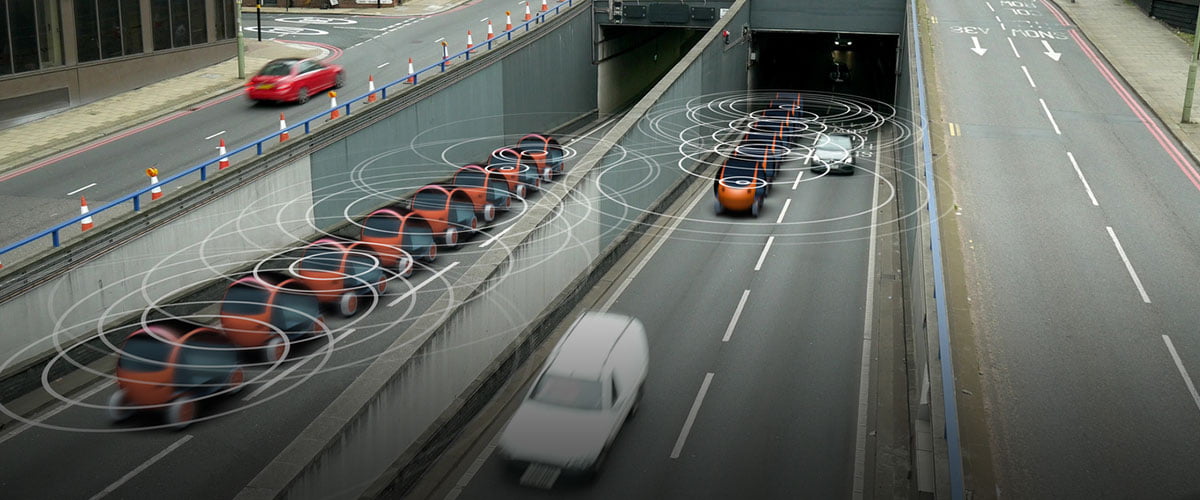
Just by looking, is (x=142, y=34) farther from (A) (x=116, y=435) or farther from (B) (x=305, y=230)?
(A) (x=116, y=435)

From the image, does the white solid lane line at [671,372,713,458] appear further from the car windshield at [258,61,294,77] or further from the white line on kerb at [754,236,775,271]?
the car windshield at [258,61,294,77]

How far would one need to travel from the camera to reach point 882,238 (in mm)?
31047

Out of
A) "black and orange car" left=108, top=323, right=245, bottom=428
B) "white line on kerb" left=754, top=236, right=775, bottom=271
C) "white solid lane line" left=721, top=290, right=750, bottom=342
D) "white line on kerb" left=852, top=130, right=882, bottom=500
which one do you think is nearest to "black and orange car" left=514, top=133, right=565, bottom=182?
"white line on kerb" left=754, top=236, right=775, bottom=271

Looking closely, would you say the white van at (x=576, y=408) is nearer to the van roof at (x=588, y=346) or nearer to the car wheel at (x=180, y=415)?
the van roof at (x=588, y=346)

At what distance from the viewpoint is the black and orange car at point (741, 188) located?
31.1m

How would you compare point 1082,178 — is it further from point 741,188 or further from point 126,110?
point 126,110

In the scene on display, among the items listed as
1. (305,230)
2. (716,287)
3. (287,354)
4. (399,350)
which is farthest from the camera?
(305,230)

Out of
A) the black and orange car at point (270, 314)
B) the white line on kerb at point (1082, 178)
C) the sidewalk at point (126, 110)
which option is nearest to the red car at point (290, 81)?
the sidewalk at point (126, 110)

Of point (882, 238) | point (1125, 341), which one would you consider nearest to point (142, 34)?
point (882, 238)

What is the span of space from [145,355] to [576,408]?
770 centimetres

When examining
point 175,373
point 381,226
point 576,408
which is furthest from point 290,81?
point 576,408

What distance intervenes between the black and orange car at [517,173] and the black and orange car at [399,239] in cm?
499

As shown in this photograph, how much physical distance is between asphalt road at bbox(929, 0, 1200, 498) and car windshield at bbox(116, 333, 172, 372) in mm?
13558

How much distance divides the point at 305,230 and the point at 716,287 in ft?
38.8
